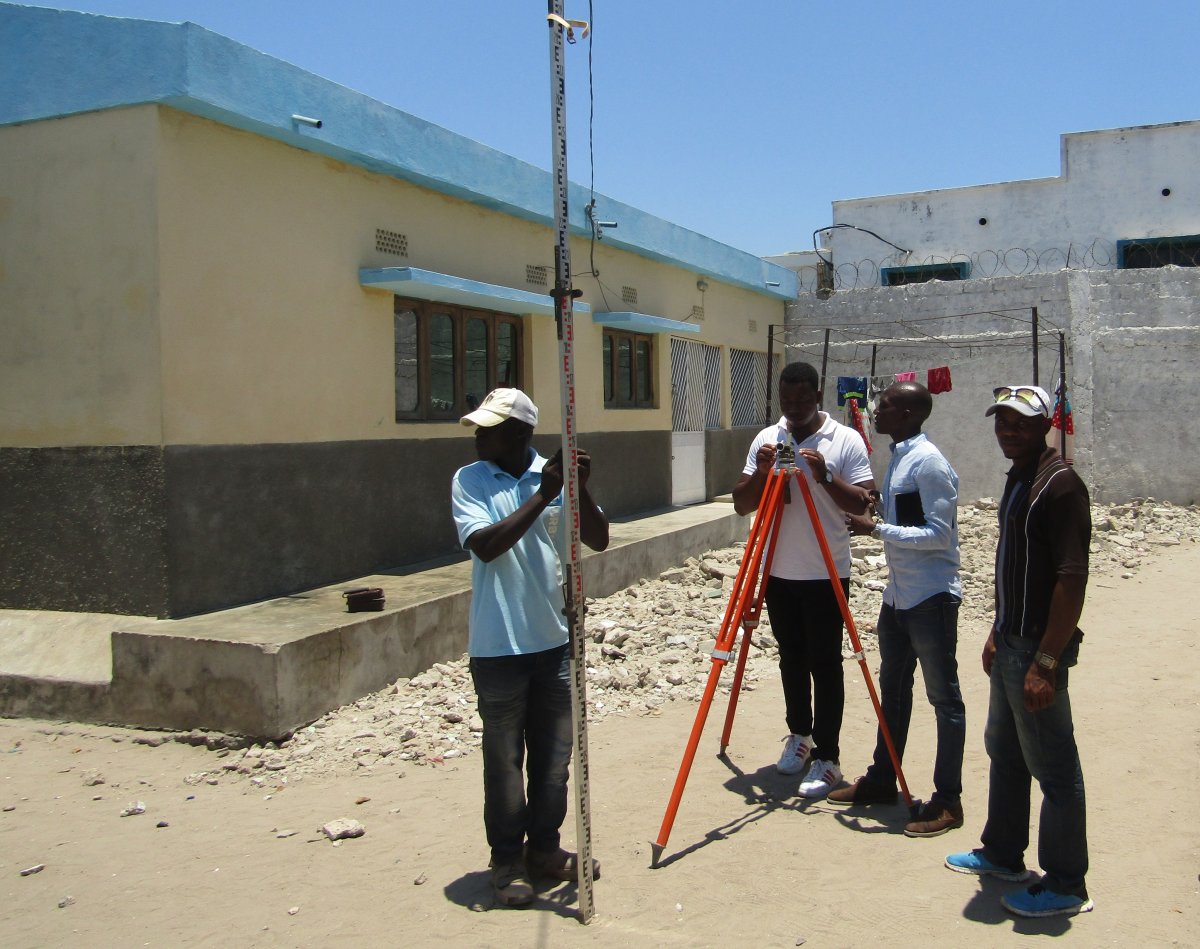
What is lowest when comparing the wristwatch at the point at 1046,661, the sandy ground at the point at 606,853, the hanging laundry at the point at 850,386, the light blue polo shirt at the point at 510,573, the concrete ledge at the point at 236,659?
the sandy ground at the point at 606,853

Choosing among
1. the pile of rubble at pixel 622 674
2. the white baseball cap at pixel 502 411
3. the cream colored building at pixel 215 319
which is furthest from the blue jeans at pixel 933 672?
the cream colored building at pixel 215 319

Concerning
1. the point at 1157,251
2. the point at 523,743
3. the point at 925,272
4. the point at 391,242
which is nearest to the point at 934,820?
the point at 523,743

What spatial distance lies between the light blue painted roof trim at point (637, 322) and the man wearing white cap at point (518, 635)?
785 cm

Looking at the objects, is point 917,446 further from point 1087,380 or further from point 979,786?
point 1087,380

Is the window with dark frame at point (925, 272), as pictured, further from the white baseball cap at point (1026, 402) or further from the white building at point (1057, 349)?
the white baseball cap at point (1026, 402)

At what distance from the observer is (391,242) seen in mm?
7980

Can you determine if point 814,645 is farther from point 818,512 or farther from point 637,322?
point 637,322

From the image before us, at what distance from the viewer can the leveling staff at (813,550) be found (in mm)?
4270

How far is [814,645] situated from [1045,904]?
133 cm

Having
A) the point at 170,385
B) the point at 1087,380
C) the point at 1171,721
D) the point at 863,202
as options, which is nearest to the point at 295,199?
the point at 170,385

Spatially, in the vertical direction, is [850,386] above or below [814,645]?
above

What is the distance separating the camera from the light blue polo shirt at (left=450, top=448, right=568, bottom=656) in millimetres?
3344

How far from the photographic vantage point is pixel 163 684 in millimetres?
5426

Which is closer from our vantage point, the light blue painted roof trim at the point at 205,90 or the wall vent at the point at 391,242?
the light blue painted roof trim at the point at 205,90
